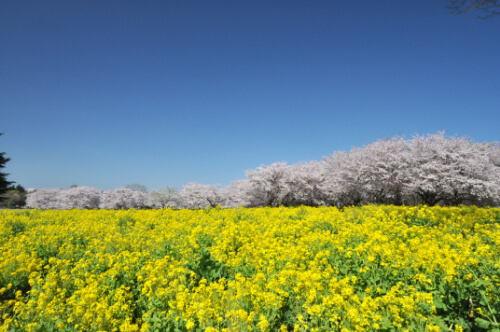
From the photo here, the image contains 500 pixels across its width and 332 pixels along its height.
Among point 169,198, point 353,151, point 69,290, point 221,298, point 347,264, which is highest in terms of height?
point 353,151

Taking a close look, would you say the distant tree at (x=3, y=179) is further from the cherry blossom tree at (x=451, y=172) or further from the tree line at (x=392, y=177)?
the cherry blossom tree at (x=451, y=172)

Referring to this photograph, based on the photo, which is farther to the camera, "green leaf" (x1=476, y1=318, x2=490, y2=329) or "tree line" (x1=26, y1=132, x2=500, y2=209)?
"tree line" (x1=26, y1=132, x2=500, y2=209)

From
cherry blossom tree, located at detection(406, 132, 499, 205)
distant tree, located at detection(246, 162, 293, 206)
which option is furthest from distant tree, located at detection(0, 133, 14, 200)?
cherry blossom tree, located at detection(406, 132, 499, 205)

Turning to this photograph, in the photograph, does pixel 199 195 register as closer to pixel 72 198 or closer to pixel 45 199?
pixel 72 198

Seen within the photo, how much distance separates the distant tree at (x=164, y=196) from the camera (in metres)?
66.4

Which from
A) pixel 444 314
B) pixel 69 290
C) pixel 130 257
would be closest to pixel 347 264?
pixel 444 314

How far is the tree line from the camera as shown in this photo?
97.2 ft

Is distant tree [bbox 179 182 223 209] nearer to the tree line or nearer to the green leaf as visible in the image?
the tree line

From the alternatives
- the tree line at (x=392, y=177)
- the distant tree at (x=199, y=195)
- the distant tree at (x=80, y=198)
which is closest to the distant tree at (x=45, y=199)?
the distant tree at (x=80, y=198)

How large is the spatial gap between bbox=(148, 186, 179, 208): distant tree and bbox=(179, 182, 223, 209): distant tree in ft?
17.4

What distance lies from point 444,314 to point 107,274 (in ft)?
18.8

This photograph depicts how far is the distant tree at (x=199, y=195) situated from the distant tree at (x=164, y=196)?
17.4 ft

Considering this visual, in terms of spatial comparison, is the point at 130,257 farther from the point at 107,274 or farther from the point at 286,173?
the point at 286,173

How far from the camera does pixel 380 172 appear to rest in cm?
3309
